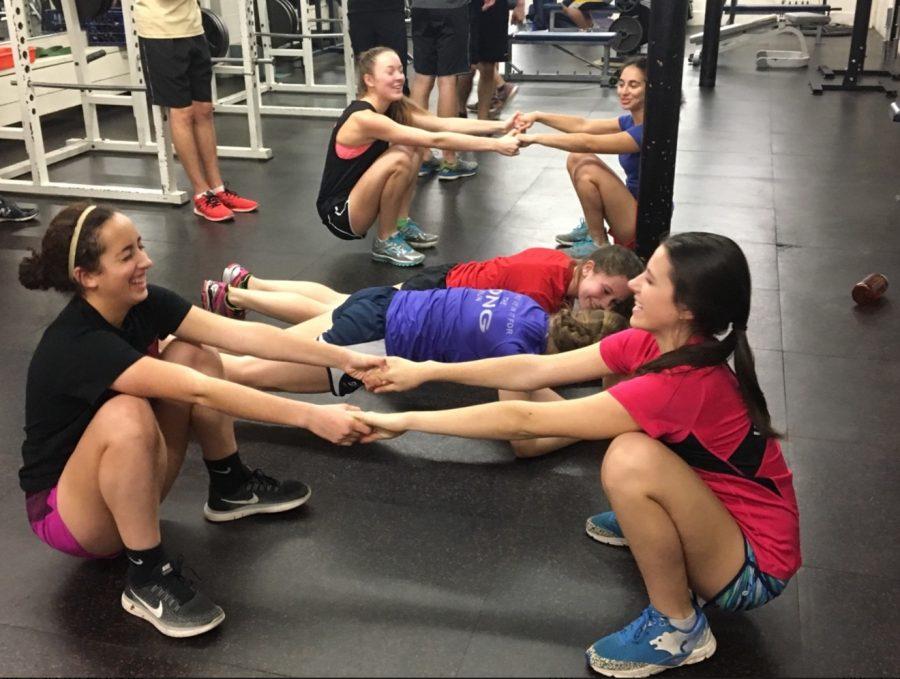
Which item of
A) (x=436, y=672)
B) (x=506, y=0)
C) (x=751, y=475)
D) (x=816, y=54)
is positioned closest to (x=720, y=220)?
(x=506, y=0)

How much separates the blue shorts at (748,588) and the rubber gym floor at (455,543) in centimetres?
12

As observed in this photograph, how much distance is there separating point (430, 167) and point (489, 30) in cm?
129

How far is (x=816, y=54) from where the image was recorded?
9781 mm

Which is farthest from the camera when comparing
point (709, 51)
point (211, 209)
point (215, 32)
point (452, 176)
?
point (709, 51)

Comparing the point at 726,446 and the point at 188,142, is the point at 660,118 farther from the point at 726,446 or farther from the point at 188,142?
the point at 188,142

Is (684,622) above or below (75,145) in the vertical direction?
below

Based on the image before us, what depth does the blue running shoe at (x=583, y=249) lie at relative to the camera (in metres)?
4.03

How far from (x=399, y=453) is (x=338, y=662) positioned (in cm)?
86

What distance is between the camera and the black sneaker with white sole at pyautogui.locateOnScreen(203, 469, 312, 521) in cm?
233

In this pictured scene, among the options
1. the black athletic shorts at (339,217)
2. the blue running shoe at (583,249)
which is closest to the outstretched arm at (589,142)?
the blue running shoe at (583,249)

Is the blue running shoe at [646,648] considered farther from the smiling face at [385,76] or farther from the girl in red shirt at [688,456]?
the smiling face at [385,76]

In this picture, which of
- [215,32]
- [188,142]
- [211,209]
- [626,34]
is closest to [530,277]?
[211,209]

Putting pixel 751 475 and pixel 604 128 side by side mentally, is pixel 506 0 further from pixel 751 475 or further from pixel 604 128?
pixel 751 475

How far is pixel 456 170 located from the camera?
539 cm
